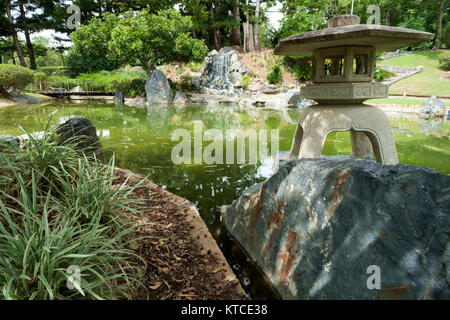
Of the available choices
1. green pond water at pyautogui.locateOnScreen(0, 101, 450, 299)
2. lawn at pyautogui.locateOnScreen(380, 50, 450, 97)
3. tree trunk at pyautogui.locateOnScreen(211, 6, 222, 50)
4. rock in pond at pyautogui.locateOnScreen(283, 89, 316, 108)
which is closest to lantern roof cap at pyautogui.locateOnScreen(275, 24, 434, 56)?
green pond water at pyautogui.locateOnScreen(0, 101, 450, 299)

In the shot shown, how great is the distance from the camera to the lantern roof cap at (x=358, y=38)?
3.26 m

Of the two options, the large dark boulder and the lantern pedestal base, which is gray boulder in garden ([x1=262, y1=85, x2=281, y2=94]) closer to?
the lantern pedestal base

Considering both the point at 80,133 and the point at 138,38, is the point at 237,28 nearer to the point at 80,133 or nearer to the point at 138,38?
the point at 138,38

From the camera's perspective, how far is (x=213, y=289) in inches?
71.9

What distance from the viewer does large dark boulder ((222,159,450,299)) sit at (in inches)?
53.1

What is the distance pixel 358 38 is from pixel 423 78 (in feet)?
61.9

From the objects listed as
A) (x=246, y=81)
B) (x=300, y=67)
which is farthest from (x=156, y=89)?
(x=300, y=67)

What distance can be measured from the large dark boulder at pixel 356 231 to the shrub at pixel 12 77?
17463 millimetres

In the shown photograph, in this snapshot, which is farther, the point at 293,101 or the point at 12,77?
the point at 293,101

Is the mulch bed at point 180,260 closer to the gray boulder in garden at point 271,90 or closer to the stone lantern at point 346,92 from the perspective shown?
the stone lantern at point 346,92

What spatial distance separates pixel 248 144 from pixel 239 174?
230 cm

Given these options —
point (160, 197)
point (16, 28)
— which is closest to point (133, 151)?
point (160, 197)

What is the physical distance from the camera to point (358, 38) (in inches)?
135
